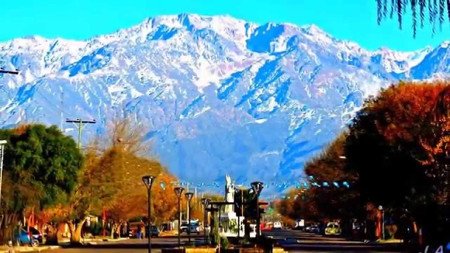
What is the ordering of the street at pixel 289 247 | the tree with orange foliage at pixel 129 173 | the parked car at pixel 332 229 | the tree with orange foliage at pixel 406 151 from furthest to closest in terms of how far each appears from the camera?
the parked car at pixel 332 229
the tree with orange foliage at pixel 129 173
the street at pixel 289 247
the tree with orange foliage at pixel 406 151

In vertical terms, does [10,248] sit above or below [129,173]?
below

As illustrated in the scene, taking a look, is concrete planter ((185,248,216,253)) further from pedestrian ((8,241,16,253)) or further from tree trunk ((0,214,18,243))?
tree trunk ((0,214,18,243))

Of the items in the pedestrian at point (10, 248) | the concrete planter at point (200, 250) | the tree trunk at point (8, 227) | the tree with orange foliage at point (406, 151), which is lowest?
the concrete planter at point (200, 250)

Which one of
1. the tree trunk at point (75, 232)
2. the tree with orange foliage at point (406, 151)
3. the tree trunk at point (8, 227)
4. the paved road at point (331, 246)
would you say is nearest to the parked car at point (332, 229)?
the paved road at point (331, 246)

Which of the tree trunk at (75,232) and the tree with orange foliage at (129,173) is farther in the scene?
the tree with orange foliage at (129,173)

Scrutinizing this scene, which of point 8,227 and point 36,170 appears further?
point 36,170

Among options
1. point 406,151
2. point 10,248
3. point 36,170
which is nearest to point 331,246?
point 406,151

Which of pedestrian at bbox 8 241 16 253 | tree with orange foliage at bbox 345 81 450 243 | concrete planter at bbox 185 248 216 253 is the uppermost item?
tree with orange foliage at bbox 345 81 450 243

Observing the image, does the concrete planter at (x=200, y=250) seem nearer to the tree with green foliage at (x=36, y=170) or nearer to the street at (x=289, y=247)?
the street at (x=289, y=247)

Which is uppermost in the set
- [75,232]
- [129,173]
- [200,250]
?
[129,173]

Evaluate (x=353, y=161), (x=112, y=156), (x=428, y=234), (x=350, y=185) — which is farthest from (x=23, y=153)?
(x=350, y=185)

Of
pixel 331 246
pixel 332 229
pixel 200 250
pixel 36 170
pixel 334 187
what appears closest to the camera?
pixel 200 250

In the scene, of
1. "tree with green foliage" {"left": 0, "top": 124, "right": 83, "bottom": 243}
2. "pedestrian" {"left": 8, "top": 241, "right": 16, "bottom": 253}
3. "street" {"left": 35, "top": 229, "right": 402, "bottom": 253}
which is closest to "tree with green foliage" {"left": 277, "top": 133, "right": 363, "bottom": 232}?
"street" {"left": 35, "top": 229, "right": 402, "bottom": 253}

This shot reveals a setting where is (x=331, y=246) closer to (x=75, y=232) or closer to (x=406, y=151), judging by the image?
(x=406, y=151)
